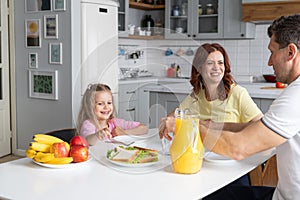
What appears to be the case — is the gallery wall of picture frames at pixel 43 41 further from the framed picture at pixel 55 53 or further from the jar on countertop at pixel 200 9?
the jar on countertop at pixel 200 9

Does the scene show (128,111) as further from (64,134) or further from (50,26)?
(50,26)

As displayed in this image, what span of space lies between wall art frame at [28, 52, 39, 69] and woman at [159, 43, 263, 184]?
8.78 ft

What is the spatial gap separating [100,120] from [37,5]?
9.32 feet

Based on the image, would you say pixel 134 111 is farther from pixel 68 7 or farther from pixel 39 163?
pixel 68 7

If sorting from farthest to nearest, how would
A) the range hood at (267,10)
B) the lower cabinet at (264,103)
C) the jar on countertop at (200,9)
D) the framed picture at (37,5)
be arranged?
1. the jar on countertop at (200,9)
2. the range hood at (267,10)
3. the framed picture at (37,5)
4. the lower cabinet at (264,103)

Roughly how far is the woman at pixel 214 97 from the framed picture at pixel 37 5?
260cm

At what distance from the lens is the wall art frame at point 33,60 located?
4.56 metres

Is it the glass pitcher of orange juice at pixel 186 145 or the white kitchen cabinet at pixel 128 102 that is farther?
the white kitchen cabinet at pixel 128 102

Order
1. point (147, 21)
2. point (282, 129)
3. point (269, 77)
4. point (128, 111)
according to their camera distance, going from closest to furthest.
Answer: point (282, 129)
point (128, 111)
point (269, 77)
point (147, 21)

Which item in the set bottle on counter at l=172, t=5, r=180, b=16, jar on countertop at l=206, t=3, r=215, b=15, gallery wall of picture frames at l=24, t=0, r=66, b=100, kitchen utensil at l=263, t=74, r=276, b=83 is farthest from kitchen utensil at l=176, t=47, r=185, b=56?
bottle on counter at l=172, t=5, r=180, b=16

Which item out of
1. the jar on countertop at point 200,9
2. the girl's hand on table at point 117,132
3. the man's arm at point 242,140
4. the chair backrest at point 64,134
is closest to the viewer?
the man's arm at point 242,140

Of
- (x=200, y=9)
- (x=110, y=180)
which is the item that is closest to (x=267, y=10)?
(x=200, y=9)

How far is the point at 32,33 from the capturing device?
4566 millimetres

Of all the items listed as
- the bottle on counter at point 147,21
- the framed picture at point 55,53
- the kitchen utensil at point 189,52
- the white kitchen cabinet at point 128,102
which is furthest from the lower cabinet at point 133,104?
the bottle on counter at point 147,21
